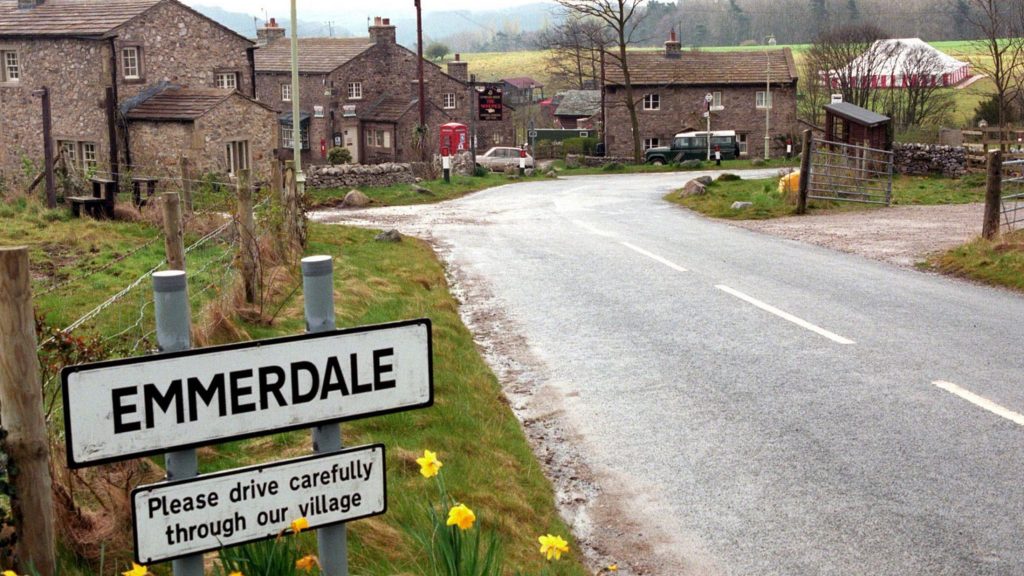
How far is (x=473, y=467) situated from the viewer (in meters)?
6.73

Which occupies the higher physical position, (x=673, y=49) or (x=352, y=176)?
(x=673, y=49)

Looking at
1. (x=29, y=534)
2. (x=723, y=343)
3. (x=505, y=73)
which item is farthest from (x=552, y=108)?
(x=29, y=534)

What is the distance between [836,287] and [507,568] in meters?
9.51

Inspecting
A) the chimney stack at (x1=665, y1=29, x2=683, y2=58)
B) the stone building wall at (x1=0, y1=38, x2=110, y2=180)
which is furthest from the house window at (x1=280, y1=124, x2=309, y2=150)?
the stone building wall at (x1=0, y1=38, x2=110, y2=180)

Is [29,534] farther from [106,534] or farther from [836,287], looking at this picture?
[836,287]

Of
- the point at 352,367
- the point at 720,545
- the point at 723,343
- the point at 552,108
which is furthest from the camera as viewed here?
the point at 552,108

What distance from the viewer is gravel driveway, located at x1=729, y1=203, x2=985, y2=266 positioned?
1769 cm

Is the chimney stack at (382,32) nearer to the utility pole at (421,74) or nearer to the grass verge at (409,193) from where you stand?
the utility pole at (421,74)

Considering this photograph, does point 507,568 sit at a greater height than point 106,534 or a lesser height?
lesser

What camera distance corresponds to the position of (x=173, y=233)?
7859 millimetres

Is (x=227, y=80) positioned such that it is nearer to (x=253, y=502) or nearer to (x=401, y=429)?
(x=401, y=429)

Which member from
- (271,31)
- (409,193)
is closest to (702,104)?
(271,31)

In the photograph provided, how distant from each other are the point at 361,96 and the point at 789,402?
59191 mm

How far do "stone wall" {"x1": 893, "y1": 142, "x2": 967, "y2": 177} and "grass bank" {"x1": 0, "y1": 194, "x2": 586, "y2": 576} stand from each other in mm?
25644
